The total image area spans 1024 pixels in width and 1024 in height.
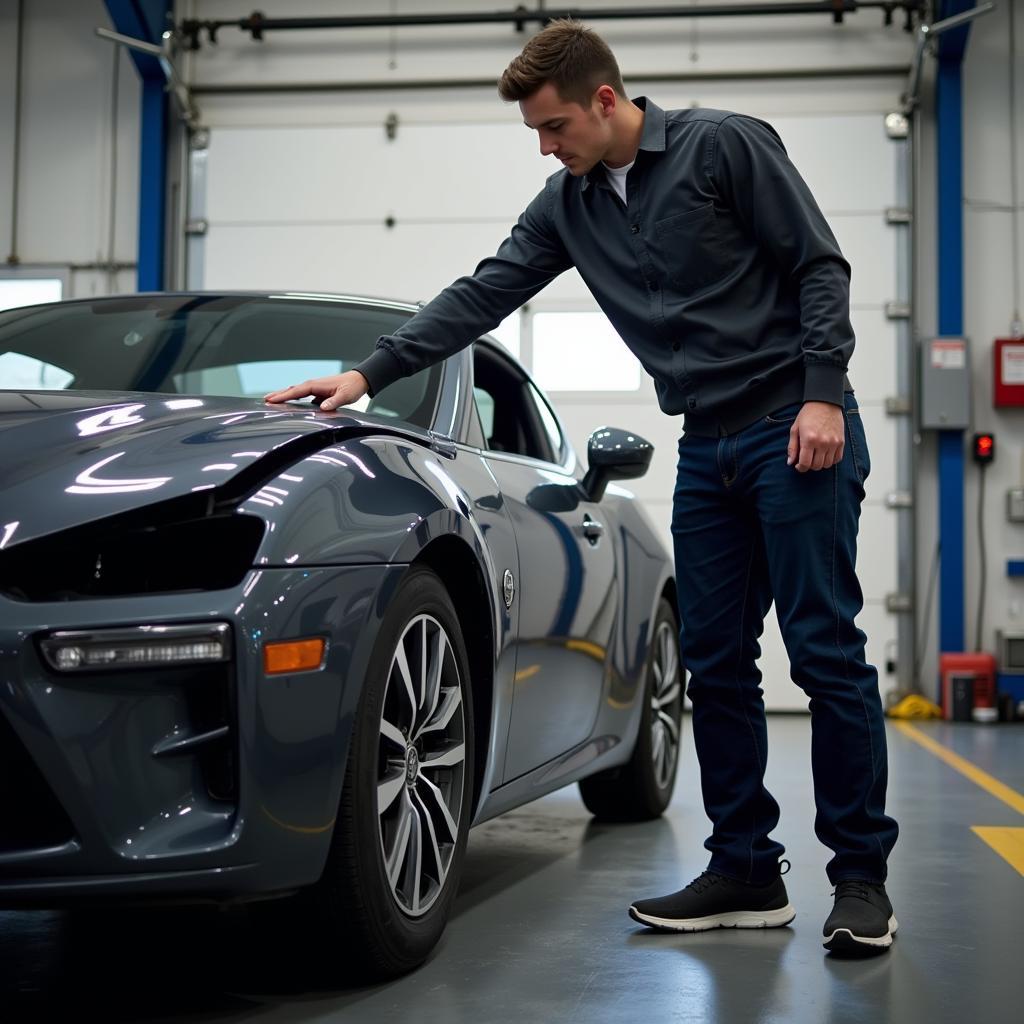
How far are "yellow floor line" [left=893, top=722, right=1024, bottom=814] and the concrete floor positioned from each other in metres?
1.43

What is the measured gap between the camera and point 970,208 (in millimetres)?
9992

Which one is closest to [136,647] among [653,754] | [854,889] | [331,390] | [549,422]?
[331,390]

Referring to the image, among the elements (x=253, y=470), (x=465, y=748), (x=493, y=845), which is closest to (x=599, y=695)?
(x=493, y=845)

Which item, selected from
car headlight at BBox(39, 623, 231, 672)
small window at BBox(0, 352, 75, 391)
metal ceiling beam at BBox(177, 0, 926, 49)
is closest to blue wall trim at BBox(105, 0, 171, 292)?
metal ceiling beam at BBox(177, 0, 926, 49)

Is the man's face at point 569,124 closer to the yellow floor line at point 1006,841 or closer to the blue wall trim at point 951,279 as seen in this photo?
the yellow floor line at point 1006,841

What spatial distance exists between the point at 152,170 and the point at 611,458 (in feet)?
24.6

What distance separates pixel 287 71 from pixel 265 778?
9.30 metres

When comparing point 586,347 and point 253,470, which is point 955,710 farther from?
point 253,470

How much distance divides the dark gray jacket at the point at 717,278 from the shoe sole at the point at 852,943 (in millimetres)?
957

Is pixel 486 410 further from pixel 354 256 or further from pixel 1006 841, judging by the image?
pixel 354 256

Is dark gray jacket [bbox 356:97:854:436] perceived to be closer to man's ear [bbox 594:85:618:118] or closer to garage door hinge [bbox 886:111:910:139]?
man's ear [bbox 594:85:618:118]

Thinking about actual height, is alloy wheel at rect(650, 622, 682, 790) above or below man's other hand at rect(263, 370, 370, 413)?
below

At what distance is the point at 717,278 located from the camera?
9.50 feet

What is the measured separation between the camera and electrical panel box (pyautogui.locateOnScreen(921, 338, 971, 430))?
31.4 feet
